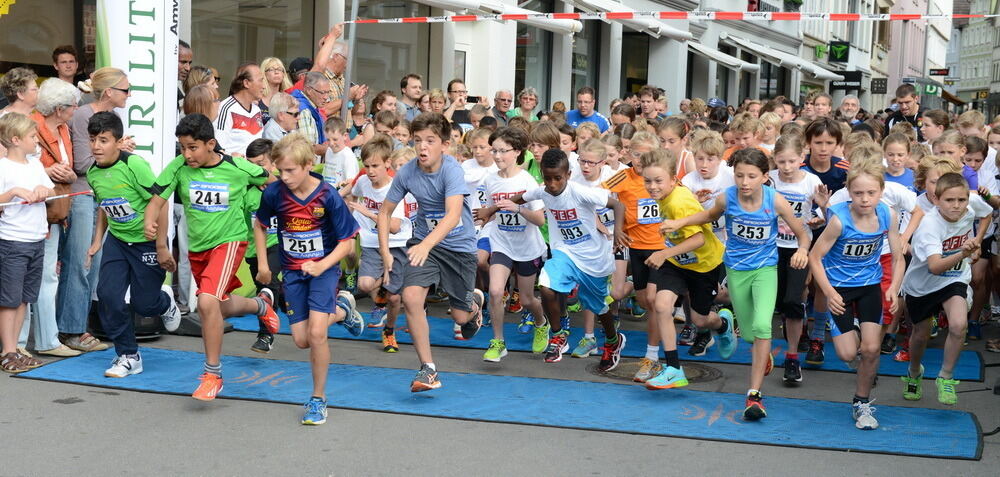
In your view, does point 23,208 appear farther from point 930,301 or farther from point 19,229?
point 930,301

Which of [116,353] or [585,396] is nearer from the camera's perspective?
[585,396]

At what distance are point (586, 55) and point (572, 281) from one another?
18989mm

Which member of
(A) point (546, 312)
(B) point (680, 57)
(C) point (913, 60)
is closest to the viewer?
(A) point (546, 312)

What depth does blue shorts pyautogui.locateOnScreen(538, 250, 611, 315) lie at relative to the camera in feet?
27.4

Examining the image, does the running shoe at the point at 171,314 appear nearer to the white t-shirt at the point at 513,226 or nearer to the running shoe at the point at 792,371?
the white t-shirt at the point at 513,226

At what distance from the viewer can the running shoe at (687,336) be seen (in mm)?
9625

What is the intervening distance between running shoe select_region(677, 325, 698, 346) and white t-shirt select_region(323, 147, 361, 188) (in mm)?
3234

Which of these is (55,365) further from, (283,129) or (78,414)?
(283,129)

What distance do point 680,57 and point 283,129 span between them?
2232 centimetres

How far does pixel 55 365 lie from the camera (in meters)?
7.91

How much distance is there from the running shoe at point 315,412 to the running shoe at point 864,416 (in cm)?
307

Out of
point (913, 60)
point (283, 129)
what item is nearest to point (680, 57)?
point (283, 129)

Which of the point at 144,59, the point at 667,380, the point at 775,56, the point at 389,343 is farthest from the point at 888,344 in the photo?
the point at 775,56

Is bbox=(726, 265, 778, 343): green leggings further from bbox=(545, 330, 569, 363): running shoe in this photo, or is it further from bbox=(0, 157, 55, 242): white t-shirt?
bbox=(0, 157, 55, 242): white t-shirt
